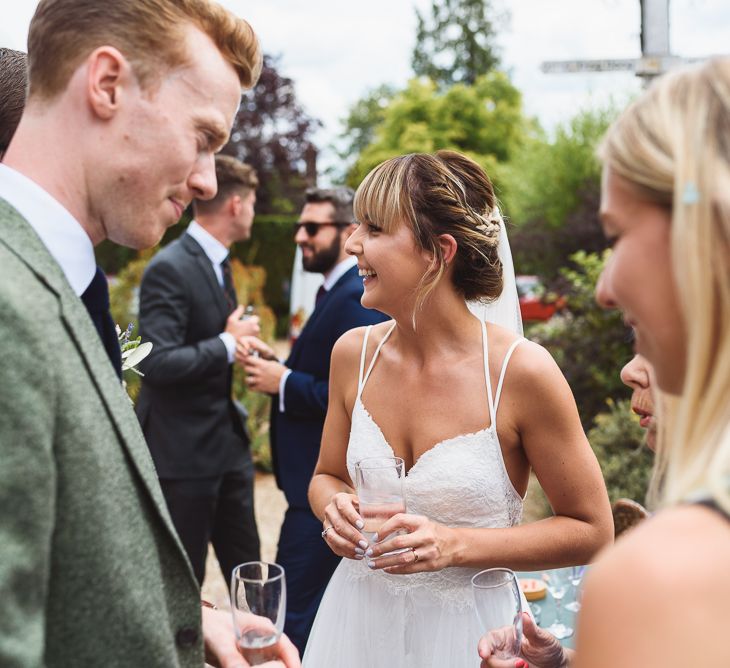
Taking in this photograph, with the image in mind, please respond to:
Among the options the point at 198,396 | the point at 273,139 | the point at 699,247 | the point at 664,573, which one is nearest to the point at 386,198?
the point at 699,247

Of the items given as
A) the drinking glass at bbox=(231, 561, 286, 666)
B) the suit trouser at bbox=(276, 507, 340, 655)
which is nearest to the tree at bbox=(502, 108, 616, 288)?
the suit trouser at bbox=(276, 507, 340, 655)

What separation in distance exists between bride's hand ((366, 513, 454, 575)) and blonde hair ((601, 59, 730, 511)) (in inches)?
49.0

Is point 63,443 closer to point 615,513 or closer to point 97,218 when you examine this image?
point 97,218

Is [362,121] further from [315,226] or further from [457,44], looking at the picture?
[315,226]

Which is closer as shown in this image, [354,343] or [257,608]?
[257,608]

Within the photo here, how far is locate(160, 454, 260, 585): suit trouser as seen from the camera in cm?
455

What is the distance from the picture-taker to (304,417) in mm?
4039

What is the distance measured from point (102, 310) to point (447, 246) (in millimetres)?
1429

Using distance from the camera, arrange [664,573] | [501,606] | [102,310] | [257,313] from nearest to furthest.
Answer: [664,573], [102,310], [501,606], [257,313]

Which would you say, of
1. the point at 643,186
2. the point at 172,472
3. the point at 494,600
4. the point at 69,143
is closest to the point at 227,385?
the point at 172,472

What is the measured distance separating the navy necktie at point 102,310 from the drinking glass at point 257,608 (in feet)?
1.86

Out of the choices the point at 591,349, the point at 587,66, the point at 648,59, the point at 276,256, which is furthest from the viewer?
the point at 276,256

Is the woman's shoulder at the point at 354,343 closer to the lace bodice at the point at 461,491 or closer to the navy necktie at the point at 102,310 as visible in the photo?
the lace bodice at the point at 461,491

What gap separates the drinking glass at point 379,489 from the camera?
2184mm
